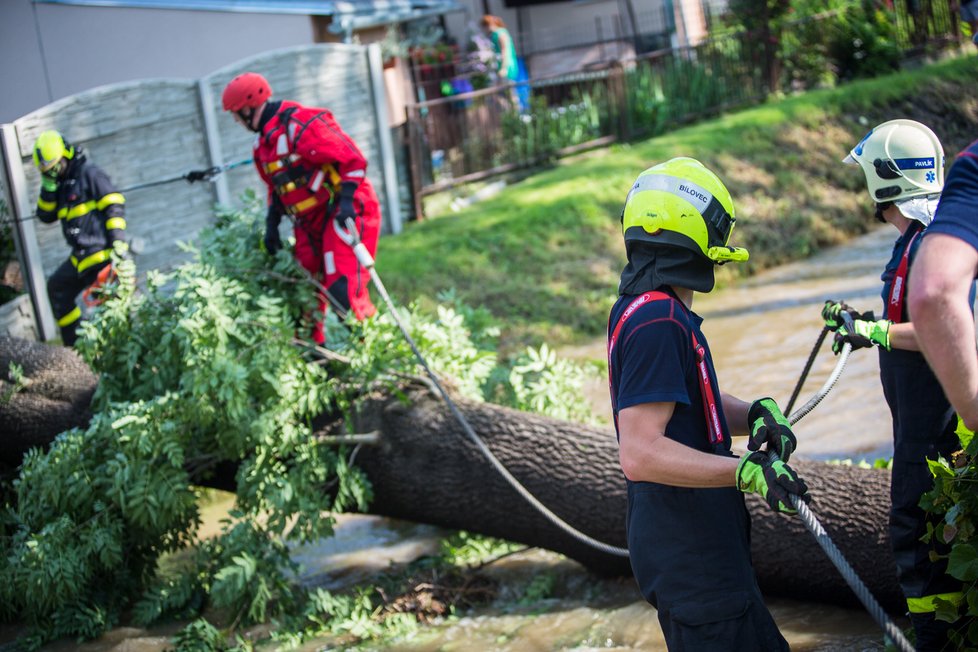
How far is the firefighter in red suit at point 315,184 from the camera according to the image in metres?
6.17

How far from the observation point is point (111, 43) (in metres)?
12.8

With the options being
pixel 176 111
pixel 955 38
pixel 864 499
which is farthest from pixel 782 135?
pixel 864 499

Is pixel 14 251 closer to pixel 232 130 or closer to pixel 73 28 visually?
pixel 232 130

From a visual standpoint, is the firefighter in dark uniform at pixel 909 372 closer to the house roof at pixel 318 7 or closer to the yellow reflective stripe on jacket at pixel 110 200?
the yellow reflective stripe on jacket at pixel 110 200

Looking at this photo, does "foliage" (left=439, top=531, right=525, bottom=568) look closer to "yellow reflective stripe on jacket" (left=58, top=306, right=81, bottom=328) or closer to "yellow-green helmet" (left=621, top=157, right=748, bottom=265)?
"yellow-green helmet" (left=621, top=157, right=748, bottom=265)

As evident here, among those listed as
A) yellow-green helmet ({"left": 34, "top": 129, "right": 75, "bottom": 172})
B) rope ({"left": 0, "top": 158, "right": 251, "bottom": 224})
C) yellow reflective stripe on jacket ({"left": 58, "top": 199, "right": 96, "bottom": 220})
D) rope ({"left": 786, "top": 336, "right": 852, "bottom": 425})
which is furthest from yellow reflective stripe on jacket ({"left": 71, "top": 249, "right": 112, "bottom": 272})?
rope ({"left": 786, "top": 336, "right": 852, "bottom": 425})

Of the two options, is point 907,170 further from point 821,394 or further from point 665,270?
point 665,270

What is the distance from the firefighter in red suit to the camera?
6172 mm

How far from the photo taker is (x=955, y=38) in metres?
17.0

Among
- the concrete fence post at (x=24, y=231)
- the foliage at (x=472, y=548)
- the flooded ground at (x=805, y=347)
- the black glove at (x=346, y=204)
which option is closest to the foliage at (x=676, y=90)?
the flooded ground at (x=805, y=347)

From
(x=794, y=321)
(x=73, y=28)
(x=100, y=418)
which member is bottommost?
(x=794, y=321)

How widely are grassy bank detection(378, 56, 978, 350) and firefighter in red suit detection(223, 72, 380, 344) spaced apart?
111 inches

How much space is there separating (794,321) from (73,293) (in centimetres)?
591

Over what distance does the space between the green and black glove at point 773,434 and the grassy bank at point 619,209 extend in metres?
6.12
